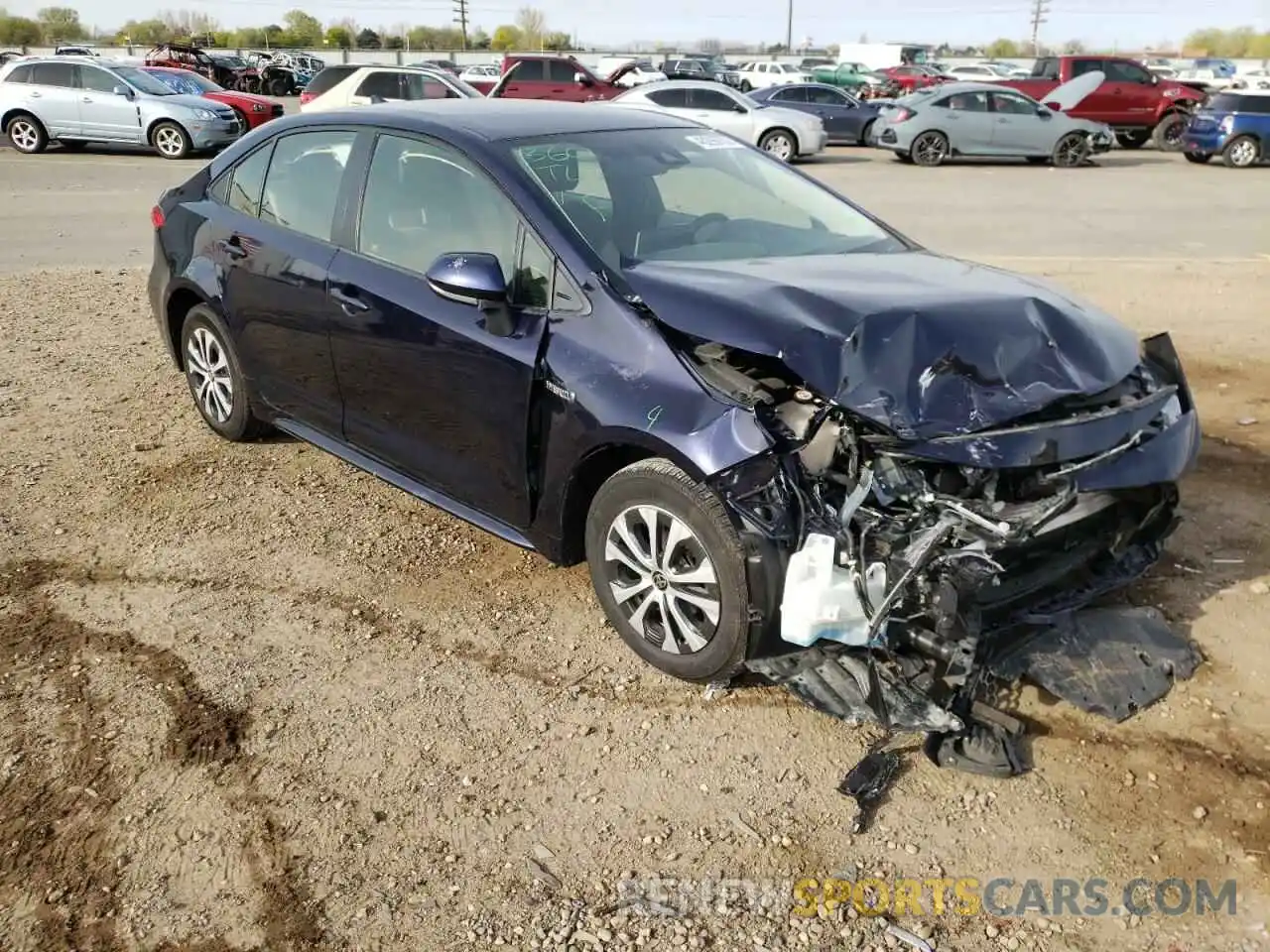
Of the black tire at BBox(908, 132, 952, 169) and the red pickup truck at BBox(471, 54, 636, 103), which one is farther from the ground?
the red pickup truck at BBox(471, 54, 636, 103)

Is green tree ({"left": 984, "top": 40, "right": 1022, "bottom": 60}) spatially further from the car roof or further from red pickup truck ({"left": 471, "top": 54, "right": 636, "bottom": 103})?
the car roof

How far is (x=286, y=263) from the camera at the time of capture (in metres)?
4.55

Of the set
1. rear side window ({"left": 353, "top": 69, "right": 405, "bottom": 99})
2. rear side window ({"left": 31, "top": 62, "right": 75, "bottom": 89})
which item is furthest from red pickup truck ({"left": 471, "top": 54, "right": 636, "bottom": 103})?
rear side window ({"left": 31, "top": 62, "right": 75, "bottom": 89})

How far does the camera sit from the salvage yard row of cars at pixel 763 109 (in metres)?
18.4

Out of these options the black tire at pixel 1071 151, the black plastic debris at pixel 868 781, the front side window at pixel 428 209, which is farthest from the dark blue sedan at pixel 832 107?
the black plastic debris at pixel 868 781

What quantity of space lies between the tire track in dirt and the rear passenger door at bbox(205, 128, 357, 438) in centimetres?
133

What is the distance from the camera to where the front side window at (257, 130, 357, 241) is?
4.47 m

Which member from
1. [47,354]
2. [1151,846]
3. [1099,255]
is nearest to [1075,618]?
[1151,846]

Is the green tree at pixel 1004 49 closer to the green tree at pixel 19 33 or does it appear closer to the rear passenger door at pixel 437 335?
the green tree at pixel 19 33

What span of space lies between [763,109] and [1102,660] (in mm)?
18449

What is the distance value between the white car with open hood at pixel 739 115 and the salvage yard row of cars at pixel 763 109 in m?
0.03

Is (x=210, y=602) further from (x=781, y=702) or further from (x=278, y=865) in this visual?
(x=781, y=702)

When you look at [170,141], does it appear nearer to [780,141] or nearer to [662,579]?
[780,141]

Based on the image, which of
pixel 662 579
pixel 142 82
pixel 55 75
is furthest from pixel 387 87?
pixel 662 579
